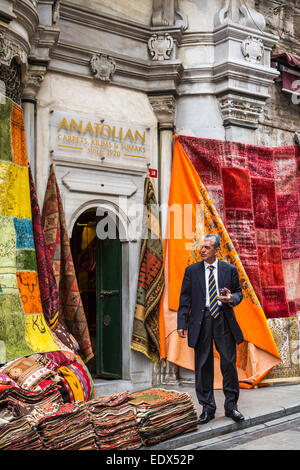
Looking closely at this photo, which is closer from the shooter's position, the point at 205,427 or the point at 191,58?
the point at 205,427

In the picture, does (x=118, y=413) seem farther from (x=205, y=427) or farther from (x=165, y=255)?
(x=165, y=255)

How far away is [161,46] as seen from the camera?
828 centimetres

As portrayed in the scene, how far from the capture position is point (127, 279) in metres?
7.91

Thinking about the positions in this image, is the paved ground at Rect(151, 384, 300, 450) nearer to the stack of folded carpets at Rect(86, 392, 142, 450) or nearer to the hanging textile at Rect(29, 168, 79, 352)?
the stack of folded carpets at Rect(86, 392, 142, 450)

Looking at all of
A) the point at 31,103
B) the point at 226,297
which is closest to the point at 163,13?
the point at 31,103

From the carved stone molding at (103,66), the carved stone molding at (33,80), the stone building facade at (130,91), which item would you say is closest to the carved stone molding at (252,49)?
the stone building facade at (130,91)

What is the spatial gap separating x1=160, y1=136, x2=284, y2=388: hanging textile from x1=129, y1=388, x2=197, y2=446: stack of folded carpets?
7.83ft

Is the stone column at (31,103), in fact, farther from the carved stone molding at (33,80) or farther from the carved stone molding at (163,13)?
the carved stone molding at (163,13)

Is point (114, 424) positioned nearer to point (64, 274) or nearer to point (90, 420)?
point (90, 420)

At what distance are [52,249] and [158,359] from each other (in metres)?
2.16

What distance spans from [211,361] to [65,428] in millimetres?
1776

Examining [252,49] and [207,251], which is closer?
[207,251]

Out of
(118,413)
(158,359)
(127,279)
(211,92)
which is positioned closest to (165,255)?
(127,279)
